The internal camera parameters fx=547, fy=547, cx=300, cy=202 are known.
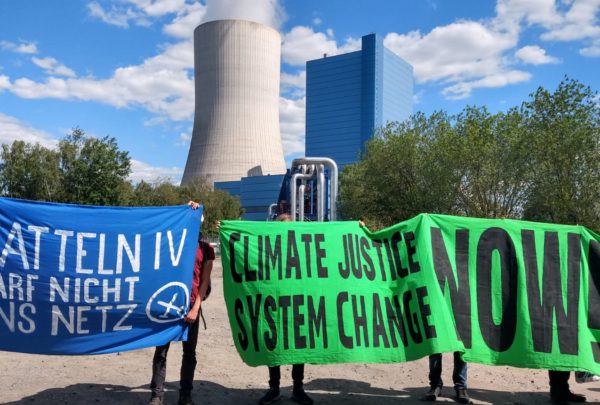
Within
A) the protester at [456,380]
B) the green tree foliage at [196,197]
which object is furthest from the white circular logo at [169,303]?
the green tree foliage at [196,197]

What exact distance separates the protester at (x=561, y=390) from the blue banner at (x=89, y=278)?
361cm

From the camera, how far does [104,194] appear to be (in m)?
32.7

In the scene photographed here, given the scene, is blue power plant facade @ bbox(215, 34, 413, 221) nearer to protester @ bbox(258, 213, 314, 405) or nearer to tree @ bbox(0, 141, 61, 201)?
tree @ bbox(0, 141, 61, 201)

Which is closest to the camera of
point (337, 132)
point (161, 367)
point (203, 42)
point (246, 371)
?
point (161, 367)

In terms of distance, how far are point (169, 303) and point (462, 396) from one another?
2949mm

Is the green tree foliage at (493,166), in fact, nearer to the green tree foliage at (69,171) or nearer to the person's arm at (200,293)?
the green tree foliage at (69,171)

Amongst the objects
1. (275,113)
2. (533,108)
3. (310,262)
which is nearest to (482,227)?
(310,262)

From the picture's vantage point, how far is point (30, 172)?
108 ft

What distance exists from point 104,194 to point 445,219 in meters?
30.3

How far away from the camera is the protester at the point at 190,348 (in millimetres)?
4879

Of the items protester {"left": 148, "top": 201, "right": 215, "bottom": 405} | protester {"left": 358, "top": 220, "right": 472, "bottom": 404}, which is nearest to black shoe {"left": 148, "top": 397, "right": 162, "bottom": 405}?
protester {"left": 148, "top": 201, "right": 215, "bottom": 405}

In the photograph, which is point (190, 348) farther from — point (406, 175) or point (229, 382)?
point (406, 175)

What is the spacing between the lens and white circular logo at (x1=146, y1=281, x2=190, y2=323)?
4.87 metres

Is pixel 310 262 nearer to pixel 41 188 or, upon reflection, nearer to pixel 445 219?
pixel 445 219
